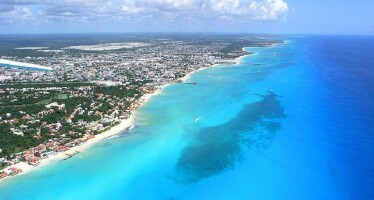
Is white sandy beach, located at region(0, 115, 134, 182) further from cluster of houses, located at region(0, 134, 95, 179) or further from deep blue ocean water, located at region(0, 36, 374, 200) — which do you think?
deep blue ocean water, located at region(0, 36, 374, 200)

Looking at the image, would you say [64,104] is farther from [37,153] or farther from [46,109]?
[37,153]

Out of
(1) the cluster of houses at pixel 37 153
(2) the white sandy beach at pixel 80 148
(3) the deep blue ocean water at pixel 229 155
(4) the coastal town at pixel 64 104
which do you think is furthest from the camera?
(4) the coastal town at pixel 64 104

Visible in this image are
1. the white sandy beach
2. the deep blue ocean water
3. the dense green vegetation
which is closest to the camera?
the deep blue ocean water

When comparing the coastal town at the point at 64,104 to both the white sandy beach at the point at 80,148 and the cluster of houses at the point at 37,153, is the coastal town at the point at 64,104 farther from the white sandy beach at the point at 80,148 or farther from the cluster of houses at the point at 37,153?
the white sandy beach at the point at 80,148

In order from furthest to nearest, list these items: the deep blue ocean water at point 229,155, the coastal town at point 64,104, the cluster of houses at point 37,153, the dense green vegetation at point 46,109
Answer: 1. the dense green vegetation at point 46,109
2. the coastal town at point 64,104
3. the cluster of houses at point 37,153
4. the deep blue ocean water at point 229,155

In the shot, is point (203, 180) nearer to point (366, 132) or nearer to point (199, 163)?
point (199, 163)

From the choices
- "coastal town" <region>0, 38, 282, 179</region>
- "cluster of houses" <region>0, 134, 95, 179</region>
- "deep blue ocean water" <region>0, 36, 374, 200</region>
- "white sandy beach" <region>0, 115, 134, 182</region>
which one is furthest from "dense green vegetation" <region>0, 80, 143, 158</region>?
"deep blue ocean water" <region>0, 36, 374, 200</region>

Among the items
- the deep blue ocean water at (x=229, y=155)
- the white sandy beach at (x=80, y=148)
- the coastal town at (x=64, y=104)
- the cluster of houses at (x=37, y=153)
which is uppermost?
the coastal town at (x=64, y=104)

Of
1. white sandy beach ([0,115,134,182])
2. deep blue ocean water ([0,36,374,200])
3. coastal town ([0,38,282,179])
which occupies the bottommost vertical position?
deep blue ocean water ([0,36,374,200])

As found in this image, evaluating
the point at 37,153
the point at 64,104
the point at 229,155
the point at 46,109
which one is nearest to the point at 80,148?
the point at 37,153

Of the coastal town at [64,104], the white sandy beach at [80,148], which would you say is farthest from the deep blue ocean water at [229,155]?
the coastal town at [64,104]
